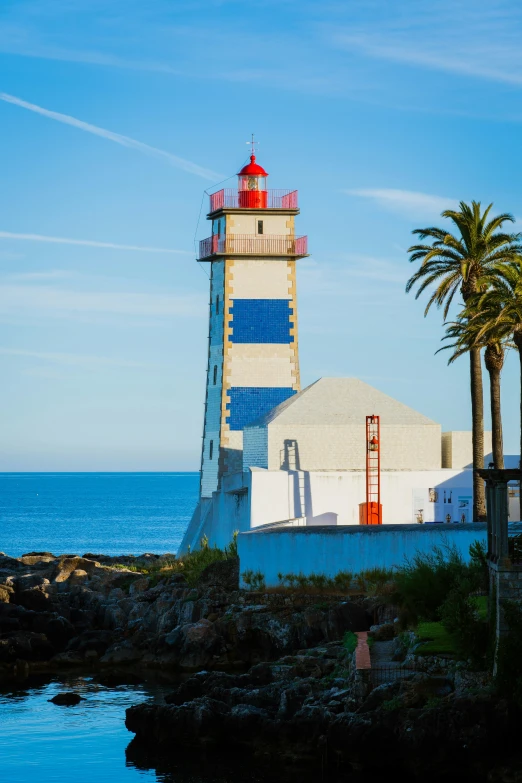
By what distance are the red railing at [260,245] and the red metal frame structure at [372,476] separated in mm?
7644

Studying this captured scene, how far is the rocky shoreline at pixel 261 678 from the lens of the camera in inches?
838

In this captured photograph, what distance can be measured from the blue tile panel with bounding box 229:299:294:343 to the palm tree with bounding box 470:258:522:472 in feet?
37.2

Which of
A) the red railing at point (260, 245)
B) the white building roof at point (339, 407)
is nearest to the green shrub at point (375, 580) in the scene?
the white building roof at point (339, 407)

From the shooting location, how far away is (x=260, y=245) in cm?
4594

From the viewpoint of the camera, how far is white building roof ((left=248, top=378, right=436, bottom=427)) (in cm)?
4112

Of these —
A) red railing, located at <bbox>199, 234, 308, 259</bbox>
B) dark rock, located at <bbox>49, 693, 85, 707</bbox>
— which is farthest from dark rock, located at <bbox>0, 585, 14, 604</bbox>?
red railing, located at <bbox>199, 234, 308, 259</bbox>

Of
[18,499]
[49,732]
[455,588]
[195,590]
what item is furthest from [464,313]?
[18,499]

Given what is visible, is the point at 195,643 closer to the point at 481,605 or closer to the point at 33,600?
the point at 33,600

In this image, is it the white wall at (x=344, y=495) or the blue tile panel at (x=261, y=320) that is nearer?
the white wall at (x=344, y=495)

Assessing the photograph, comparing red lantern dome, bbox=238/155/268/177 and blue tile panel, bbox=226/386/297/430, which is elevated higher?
red lantern dome, bbox=238/155/268/177

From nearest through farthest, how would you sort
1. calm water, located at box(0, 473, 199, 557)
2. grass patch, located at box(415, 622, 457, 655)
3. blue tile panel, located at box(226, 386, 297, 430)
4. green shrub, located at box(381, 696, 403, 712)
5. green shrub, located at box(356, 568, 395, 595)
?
green shrub, located at box(381, 696, 403, 712) < grass patch, located at box(415, 622, 457, 655) < green shrub, located at box(356, 568, 395, 595) < blue tile panel, located at box(226, 386, 297, 430) < calm water, located at box(0, 473, 199, 557)

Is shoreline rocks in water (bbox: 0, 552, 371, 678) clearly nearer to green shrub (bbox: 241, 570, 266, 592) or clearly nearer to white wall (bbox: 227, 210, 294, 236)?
green shrub (bbox: 241, 570, 266, 592)

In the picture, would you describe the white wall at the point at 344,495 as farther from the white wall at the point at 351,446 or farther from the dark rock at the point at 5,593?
the dark rock at the point at 5,593

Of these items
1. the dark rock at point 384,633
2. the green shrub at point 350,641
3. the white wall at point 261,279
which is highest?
the white wall at point 261,279
